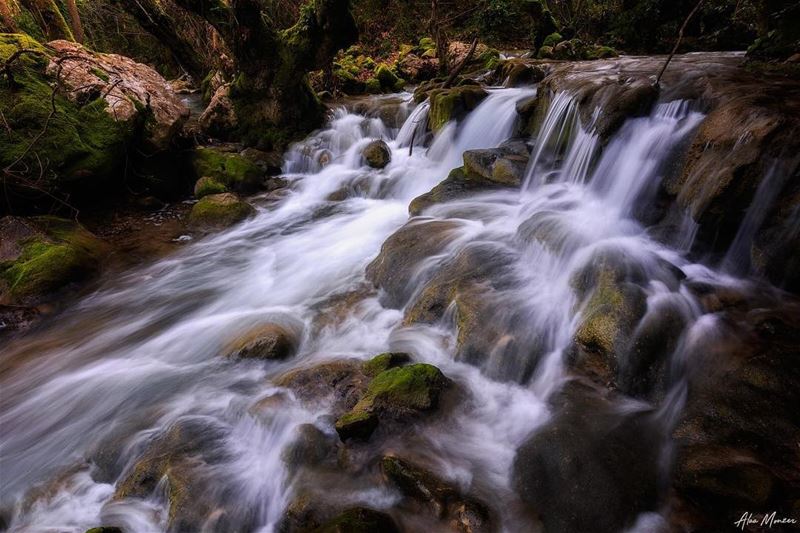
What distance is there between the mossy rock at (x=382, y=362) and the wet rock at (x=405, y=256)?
108 cm

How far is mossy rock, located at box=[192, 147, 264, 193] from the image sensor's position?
9031 mm

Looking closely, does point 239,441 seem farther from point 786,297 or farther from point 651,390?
point 786,297

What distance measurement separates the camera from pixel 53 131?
6.84m

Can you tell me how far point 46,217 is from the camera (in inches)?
255

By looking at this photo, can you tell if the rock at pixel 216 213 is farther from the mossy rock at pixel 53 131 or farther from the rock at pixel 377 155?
the rock at pixel 377 155

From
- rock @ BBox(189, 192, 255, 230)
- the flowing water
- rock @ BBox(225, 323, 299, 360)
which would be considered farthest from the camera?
rock @ BBox(189, 192, 255, 230)

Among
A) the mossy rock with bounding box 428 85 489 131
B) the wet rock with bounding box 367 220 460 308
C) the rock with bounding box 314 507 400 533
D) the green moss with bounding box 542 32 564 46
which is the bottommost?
the rock with bounding box 314 507 400 533

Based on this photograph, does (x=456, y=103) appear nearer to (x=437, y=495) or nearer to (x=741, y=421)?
(x=741, y=421)

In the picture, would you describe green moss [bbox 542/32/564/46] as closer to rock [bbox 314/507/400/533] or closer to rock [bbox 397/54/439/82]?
rock [bbox 397/54/439/82]

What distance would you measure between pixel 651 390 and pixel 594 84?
5257mm

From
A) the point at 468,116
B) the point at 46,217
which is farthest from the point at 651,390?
the point at 46,217

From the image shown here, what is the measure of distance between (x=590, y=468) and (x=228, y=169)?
8645mm

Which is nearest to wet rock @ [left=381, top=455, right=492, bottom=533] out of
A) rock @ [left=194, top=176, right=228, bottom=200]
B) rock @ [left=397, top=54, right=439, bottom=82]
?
rock @ [left=194, top=176, right=228, bottom=200]

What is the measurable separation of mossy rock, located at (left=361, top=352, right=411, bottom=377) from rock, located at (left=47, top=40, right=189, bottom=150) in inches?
253
